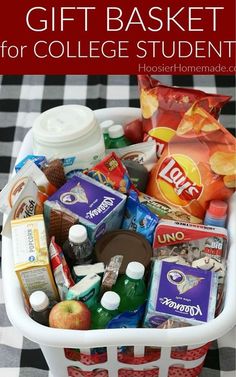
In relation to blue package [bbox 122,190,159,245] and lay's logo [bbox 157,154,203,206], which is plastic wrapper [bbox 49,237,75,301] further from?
lay's logo [bbox 157,154,203,206]

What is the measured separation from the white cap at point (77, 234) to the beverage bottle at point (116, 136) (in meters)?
0.30

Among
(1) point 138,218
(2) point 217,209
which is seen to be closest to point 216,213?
(2) point 217,209

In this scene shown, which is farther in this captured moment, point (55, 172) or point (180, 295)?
point (55, 172)

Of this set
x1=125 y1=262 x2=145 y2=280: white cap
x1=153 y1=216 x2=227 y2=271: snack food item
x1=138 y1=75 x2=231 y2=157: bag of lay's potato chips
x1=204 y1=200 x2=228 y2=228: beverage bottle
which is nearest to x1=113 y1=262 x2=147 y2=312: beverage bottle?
x1=125 y1=262 x2=145 y2=280: white cap

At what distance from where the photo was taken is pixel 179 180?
108 cm

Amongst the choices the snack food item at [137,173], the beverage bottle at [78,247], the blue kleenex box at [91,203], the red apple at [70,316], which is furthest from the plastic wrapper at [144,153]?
the red apple at [70,316]

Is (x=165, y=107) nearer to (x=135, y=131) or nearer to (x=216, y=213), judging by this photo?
(x=135, y=131)

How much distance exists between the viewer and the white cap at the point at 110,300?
0.87m

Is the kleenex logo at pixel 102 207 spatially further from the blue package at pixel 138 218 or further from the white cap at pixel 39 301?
the white cap at pixel 39 301

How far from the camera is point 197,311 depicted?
89 cm

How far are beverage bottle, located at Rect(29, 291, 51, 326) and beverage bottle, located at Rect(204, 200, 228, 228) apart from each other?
0.34 metres

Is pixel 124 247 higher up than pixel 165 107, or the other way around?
pixel 165 107

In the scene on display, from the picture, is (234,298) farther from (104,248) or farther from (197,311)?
(104,248)

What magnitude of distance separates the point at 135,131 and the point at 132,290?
1.36 ft
